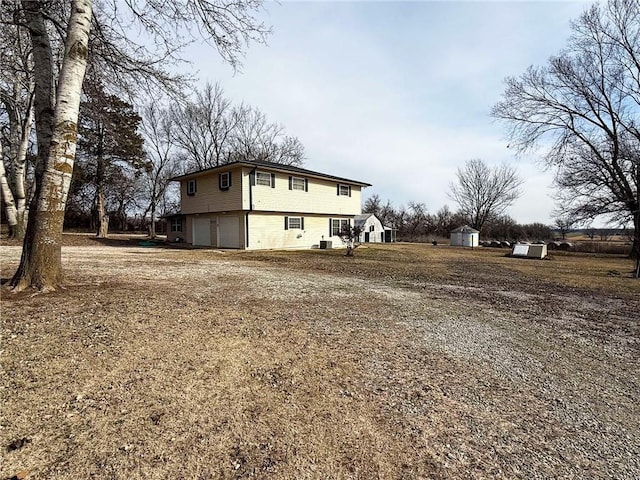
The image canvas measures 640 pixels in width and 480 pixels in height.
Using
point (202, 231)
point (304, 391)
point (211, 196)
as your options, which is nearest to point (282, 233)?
point (211, 196)

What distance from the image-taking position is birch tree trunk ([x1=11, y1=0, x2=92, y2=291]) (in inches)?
183

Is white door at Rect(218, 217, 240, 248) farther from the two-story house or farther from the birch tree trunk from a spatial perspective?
the birch tree trunk

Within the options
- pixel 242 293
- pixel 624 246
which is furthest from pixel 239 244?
pixel 624 246

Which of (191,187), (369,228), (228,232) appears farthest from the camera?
(369,228)

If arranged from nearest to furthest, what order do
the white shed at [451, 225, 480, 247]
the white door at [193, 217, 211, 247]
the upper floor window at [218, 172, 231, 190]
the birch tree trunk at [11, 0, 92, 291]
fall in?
the birch tree trunk at [11, 0, 92, 291]
the upper floor window at [218, 172, 231, 190]
the white door at [193, 217, 211, 247]
the white shed at [451, 225, 480, 247]

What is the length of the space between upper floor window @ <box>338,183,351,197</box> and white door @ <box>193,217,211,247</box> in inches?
345

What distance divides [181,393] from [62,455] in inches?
31.3

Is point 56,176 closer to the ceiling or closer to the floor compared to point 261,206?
closer to the floor

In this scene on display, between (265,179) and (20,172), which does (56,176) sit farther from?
(20,172)

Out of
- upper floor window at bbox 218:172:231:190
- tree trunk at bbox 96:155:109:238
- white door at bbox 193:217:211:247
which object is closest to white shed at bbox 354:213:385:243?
white door at bbox 193:217:211:247

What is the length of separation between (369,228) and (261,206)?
1926 centimetres

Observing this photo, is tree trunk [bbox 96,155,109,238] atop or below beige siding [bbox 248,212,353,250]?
atop

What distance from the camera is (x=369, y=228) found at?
35.1 metres

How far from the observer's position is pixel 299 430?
7.07ft
